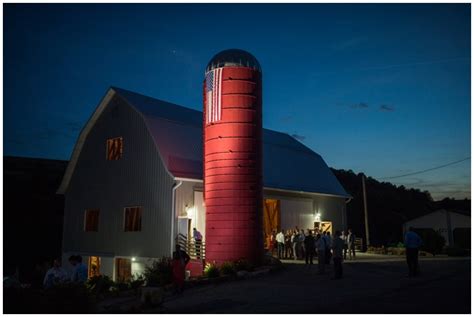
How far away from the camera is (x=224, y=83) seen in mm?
17641

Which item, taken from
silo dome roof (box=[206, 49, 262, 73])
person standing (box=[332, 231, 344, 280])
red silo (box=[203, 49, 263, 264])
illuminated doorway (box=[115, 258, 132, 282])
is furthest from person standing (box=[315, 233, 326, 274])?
illuminated doorway (box=[115, 258, 132, 282])

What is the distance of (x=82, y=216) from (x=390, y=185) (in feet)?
197

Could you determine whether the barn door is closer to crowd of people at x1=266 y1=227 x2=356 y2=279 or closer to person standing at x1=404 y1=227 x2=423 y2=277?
crowd of people at x1=266 y1=227 x2=356 y2=279

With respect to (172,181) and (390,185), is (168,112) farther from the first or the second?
(390,185)

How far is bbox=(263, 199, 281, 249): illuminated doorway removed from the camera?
2430cm

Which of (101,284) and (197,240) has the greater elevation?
(197,240)

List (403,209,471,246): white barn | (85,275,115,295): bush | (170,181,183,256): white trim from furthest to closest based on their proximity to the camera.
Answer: (403,209,471,246): white barn
(170,181,183,256): white trim
(85,275,115,295): bush

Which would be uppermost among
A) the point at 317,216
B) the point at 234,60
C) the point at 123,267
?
the point at 234,60

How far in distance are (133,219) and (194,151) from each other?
4169 mm

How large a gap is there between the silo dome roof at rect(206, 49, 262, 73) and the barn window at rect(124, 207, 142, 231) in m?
7.44

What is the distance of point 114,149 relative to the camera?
Result: 2312cm

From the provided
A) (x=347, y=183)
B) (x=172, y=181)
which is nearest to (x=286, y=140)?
(x=172, y=181)

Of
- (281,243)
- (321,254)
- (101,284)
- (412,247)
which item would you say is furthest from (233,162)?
(412,247)

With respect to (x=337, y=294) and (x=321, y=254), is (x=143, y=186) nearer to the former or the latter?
(x=321, y=254)
